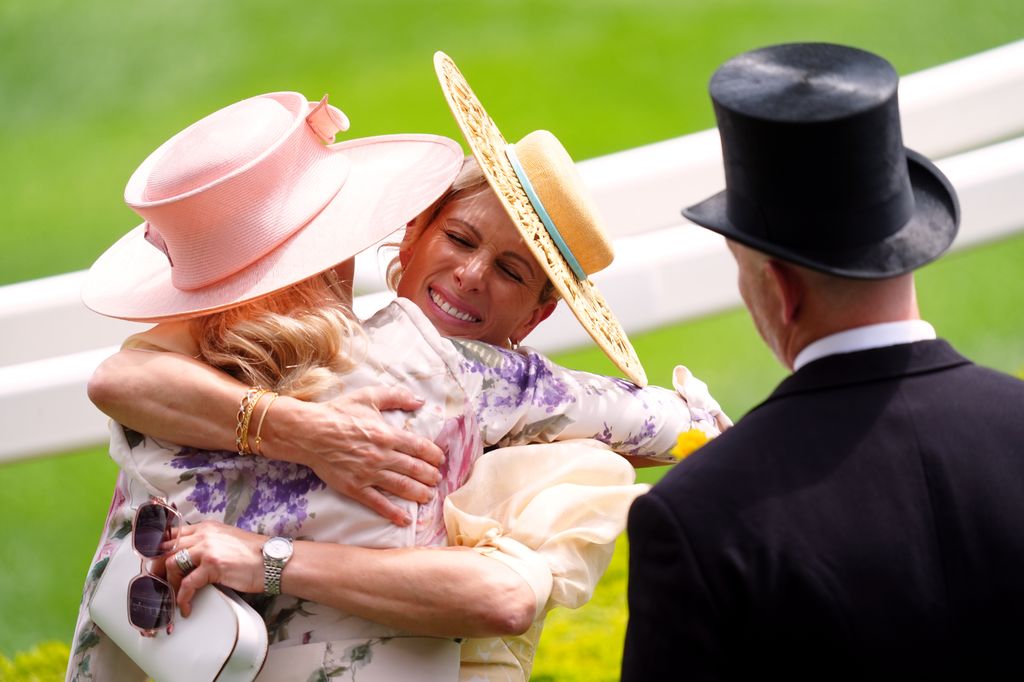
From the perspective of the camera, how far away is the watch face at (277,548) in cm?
224

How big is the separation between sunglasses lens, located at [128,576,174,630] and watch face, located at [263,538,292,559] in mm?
177

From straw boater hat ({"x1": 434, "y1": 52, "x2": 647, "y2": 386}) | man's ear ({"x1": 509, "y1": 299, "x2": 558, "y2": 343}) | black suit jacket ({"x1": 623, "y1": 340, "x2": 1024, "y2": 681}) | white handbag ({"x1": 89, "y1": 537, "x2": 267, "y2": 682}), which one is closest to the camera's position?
black suit jacket ({"x1": 623, "y1": 340, "x2": 1024, "y2": 681})

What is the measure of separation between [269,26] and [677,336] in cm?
357

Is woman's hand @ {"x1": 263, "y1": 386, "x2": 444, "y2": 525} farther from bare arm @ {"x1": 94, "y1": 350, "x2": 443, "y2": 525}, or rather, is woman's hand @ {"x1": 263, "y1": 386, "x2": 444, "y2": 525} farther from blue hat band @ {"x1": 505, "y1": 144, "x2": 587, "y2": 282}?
blue hat band @ {"x1": 505, "y1": 144, "x2": 587, "y2": 282}

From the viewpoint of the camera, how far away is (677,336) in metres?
5.97

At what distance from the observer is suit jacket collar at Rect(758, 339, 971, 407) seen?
186 cm

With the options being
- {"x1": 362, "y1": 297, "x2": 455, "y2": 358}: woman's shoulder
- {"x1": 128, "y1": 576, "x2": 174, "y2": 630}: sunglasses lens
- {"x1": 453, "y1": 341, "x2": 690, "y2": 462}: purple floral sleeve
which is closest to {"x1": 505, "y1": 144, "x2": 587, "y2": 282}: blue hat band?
{"x1": 453, "y1": 341, "x2": 690, "y2": 462}: purple floral sleeve

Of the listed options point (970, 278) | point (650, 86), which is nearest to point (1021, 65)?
point (970, 278)

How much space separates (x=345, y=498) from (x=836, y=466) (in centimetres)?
88

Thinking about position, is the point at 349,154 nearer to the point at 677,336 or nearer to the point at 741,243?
the point at 741,243

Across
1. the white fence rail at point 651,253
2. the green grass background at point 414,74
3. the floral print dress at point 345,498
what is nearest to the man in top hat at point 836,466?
the floral print dress at point 345,498

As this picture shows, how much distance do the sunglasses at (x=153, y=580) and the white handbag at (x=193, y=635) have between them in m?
0.02

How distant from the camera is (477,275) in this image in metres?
2.62

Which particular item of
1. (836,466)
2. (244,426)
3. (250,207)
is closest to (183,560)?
(244,426)
